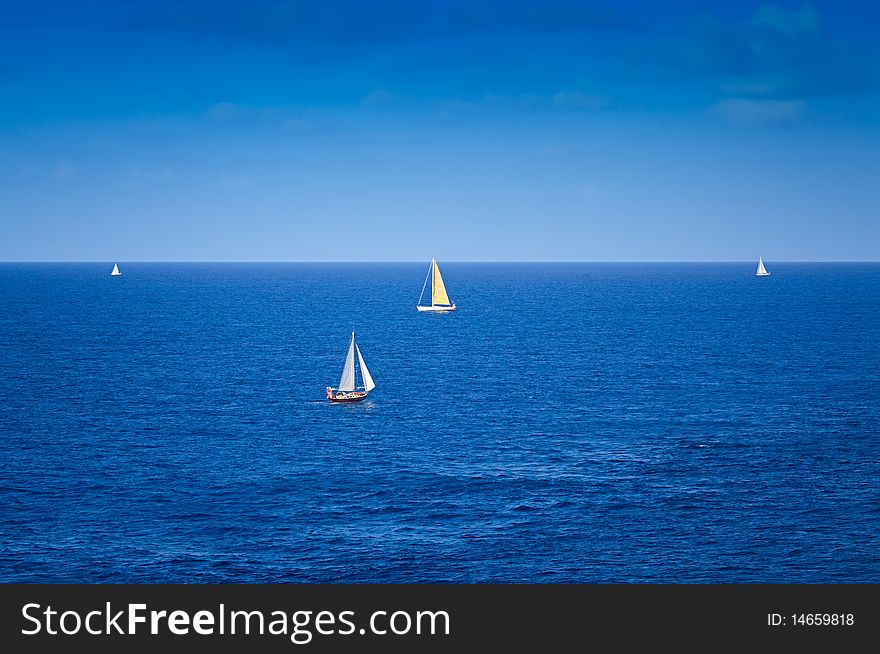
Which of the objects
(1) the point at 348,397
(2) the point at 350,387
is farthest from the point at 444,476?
(2) the point at 350,387

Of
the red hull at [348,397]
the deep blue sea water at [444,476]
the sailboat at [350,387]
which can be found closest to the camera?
the deep blue sea water at [444,476]

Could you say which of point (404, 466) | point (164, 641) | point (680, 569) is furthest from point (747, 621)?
point (404, 466)

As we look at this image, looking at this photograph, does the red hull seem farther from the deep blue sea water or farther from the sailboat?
the deep blue sea water

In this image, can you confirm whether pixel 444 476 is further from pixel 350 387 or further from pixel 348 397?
pixel 350 387

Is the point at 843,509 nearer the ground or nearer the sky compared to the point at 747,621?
nearer the ground

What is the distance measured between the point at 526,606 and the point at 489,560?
163 ft

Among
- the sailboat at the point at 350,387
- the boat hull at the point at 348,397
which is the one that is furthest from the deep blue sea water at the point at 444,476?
the sailboat at the point at 350,387

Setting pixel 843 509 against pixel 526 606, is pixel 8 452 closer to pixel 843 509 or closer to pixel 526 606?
pixel 843 509

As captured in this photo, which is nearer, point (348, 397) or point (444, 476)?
point (444, 476)

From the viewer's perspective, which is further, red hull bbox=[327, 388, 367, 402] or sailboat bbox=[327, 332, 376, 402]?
red hull bbox=[327, 388, 367, 402]

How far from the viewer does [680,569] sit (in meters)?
62.7

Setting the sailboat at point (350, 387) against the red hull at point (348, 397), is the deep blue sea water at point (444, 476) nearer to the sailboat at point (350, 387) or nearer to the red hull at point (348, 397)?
the red hull at point (348, 397)

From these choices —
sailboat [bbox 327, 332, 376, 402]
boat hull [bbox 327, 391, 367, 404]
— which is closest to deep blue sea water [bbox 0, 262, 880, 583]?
boat hull [bbox 327, 391, 367, 404]

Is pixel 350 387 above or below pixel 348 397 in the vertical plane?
above
